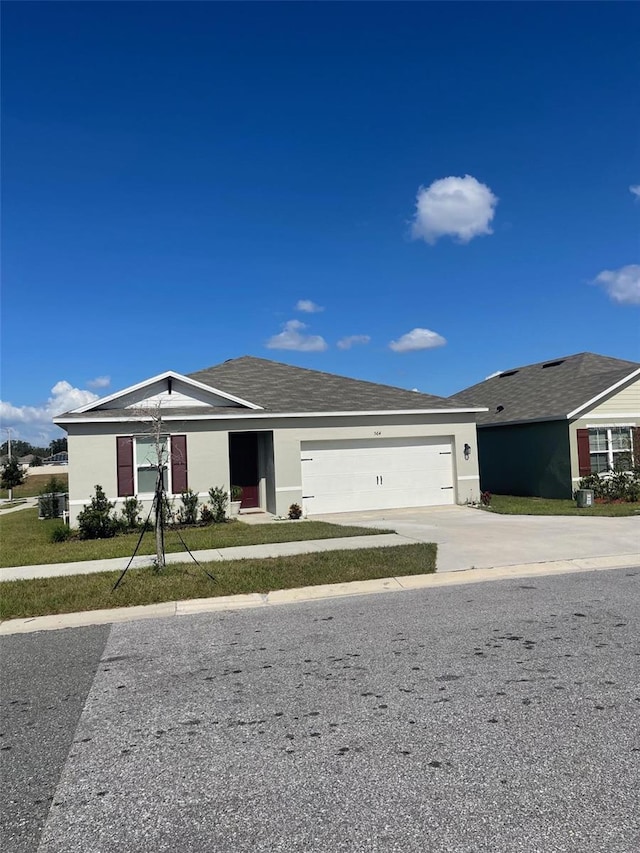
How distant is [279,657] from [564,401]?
17.9 metres

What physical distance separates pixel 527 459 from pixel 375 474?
21.3 ft

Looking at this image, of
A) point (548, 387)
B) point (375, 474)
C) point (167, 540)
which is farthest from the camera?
point (548, 387)

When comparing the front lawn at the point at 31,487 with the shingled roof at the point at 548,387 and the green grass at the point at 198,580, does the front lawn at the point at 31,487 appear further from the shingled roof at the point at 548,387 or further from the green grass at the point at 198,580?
the green grass at the point at 198,580

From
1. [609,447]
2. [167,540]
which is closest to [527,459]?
[609,447]

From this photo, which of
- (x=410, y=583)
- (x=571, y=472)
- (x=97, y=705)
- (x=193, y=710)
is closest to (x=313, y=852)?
(x=193, y=710)

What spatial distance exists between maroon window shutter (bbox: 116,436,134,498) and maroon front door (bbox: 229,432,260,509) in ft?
12.2

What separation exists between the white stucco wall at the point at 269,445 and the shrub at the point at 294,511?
259 millimetres

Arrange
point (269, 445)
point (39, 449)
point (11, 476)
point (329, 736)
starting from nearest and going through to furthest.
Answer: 1. point (329, 736)
2. point (269, 445)
3. point (11, 476)
4. point (39, 449)

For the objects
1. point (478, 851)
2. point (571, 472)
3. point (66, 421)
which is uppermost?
point (66, 421)

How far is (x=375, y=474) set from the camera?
19234mm

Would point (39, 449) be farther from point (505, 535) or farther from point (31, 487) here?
point (505, 535)

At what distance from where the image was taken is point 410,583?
8.95 m

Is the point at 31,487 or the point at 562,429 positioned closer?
the point at 562,429

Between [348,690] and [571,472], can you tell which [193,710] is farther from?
[571,472]
